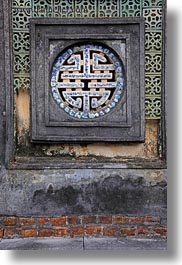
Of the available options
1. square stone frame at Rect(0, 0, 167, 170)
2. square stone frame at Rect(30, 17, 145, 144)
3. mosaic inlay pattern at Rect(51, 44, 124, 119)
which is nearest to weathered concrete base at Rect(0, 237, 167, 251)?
square stone frame at Rect(0, 0, 167, 170)

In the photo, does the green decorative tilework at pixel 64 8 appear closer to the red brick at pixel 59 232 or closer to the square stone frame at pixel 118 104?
the square stone frame at pixel 118 104

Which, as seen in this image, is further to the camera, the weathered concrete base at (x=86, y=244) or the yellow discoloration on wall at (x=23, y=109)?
the yellow discoloration on wall at (x=23, y=109)

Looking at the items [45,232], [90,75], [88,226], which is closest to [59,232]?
[45,232]

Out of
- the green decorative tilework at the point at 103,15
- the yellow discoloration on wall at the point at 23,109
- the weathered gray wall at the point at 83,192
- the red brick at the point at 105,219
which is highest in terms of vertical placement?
the green decorative tilework at the point at 103,15

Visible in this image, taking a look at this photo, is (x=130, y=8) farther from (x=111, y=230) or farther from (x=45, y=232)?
(x=45, y=232)

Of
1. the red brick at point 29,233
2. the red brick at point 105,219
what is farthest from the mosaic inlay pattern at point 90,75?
the red brick at point 29,233

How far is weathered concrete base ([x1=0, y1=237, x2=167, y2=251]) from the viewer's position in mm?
3936

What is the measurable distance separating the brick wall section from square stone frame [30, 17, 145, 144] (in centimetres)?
60

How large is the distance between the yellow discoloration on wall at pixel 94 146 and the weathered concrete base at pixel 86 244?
64cm

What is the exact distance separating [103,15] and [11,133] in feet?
3.72

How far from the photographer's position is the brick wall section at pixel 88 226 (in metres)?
4.08

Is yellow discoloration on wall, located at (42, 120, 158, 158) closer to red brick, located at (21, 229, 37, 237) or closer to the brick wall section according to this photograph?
the brick wall section

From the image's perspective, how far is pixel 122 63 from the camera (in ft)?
13.3

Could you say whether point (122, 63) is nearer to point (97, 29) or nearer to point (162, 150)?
point (97, 29)
